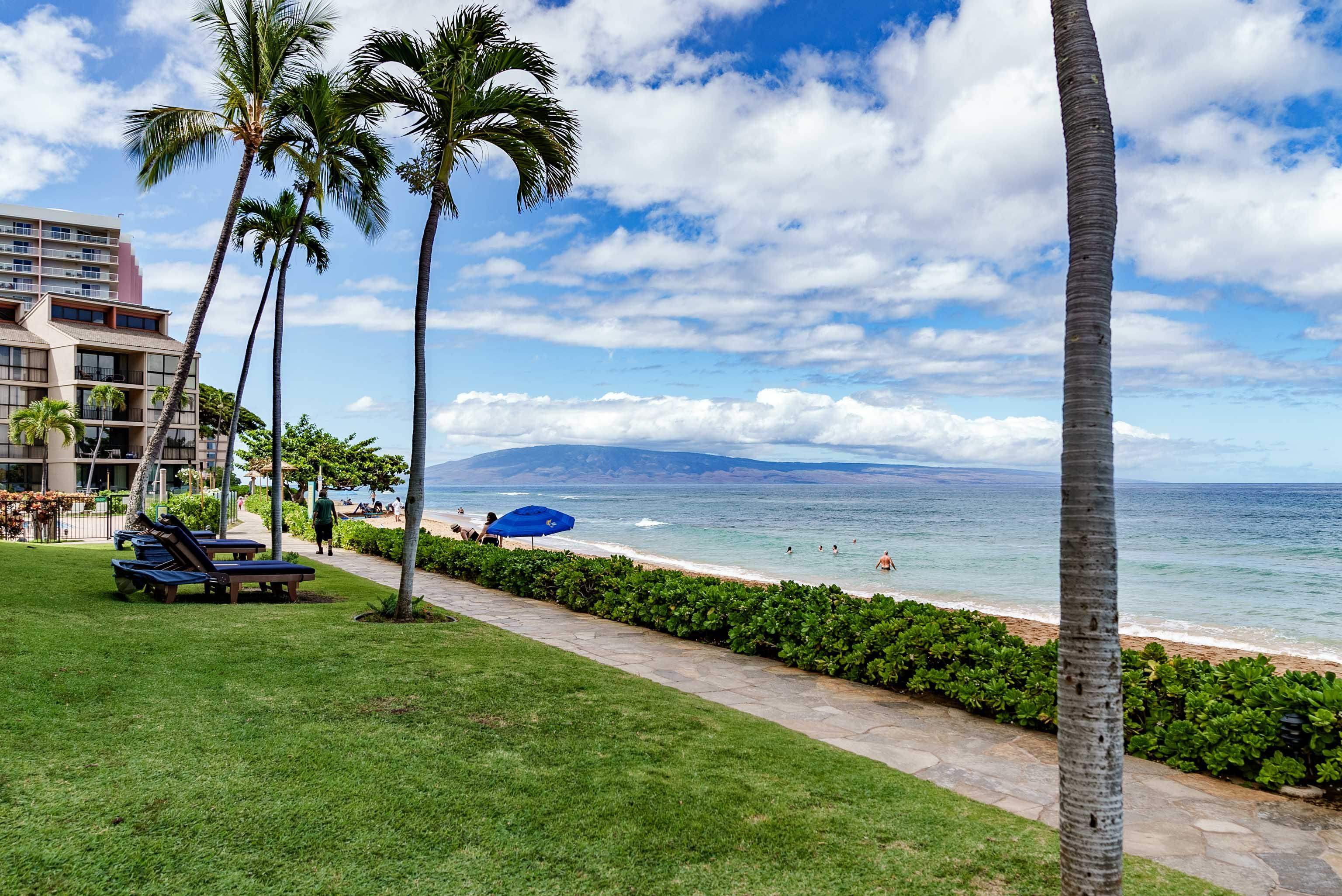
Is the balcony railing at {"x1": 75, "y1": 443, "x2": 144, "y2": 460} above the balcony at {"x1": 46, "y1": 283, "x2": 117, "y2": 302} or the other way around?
the other way around

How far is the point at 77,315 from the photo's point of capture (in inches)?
1766

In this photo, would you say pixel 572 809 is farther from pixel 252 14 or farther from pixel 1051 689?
pixel 252 14

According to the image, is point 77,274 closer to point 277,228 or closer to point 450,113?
point 277,228

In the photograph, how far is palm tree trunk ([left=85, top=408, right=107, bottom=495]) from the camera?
40656 millimetres

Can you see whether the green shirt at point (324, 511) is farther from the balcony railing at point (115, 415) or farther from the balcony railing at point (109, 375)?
the balcony railing at point (109, 375)

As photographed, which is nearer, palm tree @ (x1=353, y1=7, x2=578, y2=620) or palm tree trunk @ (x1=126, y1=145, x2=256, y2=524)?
palm tree @ (x1=353, y1=7, x2=578, y2=620)

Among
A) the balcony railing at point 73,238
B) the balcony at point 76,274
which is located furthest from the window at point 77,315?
the balcony railing at point 73,238

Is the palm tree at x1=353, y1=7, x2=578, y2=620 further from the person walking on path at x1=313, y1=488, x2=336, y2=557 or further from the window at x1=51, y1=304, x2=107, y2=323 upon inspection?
the window at x1=51, y1=304, x2=107, y2=323

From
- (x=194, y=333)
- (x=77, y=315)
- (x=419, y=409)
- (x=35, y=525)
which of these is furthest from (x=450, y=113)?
(x=77, y=315)

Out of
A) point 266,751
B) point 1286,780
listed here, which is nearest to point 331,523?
point 266,751

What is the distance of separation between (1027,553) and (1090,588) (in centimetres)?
4253

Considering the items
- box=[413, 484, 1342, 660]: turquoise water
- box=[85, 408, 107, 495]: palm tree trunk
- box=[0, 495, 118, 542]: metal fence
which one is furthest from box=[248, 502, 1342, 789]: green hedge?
box=[85, 408, 107, 495]: palm tree trunk

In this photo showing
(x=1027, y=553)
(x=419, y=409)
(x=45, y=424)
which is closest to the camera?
(x=419, y=409)

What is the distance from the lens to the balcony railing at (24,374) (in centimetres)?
4194
